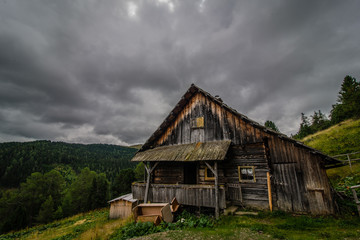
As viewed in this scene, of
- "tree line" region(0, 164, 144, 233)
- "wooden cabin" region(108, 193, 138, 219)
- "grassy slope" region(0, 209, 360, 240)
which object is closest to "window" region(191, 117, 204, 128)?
"grassy slope" region(0, 209, 360, 240)

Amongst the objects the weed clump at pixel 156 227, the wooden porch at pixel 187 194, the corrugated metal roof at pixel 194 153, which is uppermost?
the corrugated metal roof at pixel 194 153

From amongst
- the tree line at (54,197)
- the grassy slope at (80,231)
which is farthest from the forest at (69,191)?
the grassy slope at (80,231)

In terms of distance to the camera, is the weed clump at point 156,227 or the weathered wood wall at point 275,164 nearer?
the weed clump at point 156,227

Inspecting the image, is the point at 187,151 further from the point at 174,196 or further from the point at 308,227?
the point at 308,227

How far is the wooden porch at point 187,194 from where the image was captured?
10139 mm

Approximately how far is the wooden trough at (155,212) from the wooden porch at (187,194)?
2.45 ft

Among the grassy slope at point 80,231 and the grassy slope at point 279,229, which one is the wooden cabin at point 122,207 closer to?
the grassy slope at point 80,231

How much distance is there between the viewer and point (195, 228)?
8.37 metres

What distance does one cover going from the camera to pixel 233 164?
11.7 m

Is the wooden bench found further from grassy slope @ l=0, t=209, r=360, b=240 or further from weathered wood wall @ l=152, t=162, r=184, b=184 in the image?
weathered wood wall @ l=152, t=162, r=184, b=184

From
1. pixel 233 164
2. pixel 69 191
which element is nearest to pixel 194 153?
pixel 233 164

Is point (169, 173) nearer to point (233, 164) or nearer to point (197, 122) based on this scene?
point (197, 122)

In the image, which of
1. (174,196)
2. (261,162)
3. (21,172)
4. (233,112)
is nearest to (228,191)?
(261,162)

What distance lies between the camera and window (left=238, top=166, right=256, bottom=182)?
1092cm
